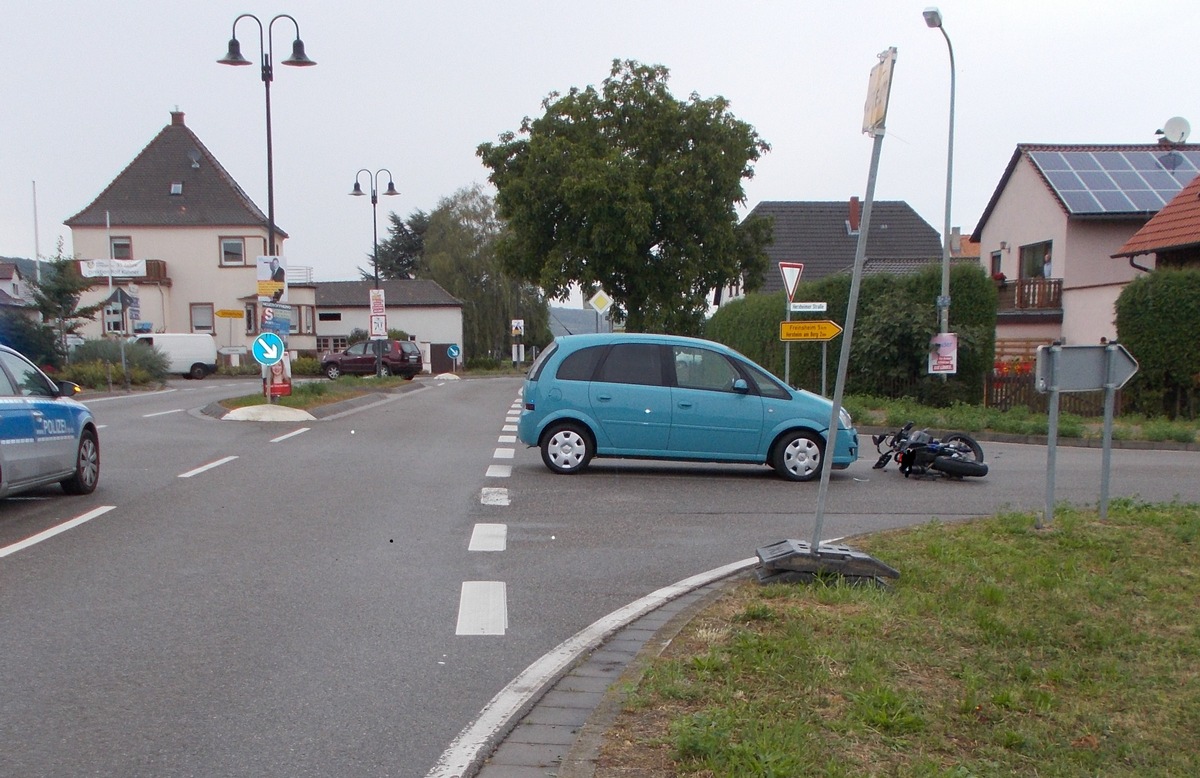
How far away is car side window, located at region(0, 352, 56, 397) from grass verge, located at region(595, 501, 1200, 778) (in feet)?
23.8

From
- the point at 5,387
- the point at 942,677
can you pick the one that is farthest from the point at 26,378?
the point at 942,677

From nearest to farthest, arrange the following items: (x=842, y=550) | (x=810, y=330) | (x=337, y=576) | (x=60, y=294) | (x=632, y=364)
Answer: (x=842, y=550)
(x=337, y=576)
(x=632, y=364)
(x=810, y=330)
(x=60, y=294)

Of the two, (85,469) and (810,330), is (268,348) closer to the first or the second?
(810,330)

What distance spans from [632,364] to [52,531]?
6670 mm

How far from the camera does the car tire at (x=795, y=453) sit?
13141 mm

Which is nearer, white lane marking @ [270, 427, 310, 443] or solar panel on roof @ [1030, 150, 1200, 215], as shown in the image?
white lane marking @ [270, 427, 310, 443]

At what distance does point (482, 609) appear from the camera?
671cm

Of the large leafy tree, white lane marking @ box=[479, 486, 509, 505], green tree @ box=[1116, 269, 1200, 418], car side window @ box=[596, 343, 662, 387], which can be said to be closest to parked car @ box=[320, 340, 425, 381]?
the large leafy tree

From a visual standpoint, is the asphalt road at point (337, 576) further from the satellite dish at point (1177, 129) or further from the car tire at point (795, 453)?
the satellite dish at point (1177, 129)

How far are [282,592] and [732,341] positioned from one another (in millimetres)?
29057

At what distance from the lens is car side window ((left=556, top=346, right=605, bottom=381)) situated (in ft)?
43.4

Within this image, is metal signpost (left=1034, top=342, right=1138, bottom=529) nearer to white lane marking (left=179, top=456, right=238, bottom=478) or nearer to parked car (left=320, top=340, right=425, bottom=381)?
white lane marking (left=179, top=456, right=238, bottom=478)

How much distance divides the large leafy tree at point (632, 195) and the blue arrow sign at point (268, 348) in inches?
712

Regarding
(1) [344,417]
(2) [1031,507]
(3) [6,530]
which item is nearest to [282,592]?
(3) [6,530]
